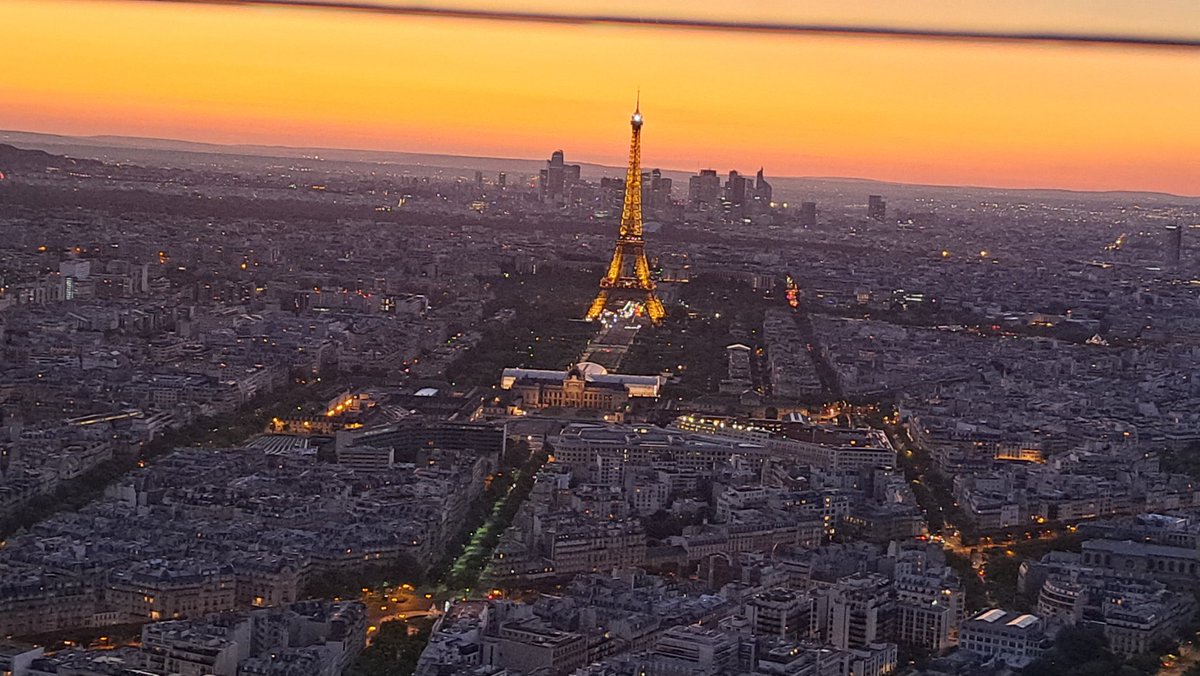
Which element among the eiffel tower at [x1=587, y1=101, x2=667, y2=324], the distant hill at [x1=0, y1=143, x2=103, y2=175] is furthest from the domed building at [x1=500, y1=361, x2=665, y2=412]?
the distant hill at [x1=0, y1=143, x2=103, y2=175]

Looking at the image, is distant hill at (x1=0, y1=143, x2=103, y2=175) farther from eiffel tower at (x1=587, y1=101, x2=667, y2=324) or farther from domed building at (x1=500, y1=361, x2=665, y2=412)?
domed building at (x1=500, y1=361, x2=665, y2=412)

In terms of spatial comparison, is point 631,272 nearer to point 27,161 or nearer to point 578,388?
point 578,388

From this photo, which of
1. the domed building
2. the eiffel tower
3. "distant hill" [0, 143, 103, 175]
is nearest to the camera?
the domed building

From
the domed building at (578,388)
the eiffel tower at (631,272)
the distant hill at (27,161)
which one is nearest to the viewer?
the domed building at (578,388)

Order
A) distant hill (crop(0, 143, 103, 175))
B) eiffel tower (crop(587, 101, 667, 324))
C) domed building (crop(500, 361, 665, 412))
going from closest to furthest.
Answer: domed building (crop(500, 361, 665, 412))
eiffel tower (crop(587, 101, 667, 324))
distant hill (crop(0, 143, 103, 175))

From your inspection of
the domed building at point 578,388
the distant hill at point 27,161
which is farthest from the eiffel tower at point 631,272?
the distant hill at point 27,161

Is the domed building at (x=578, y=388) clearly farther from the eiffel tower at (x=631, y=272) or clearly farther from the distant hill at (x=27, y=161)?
the distant hill at (x=27, y=161)

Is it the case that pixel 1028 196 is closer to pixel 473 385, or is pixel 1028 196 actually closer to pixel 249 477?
pixel 473 385

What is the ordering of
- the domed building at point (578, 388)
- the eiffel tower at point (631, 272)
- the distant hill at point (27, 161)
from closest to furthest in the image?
the domed building at point (578, 388) → the eiffel tower at point (631, 272) → the distant hill at point (27, 161)
